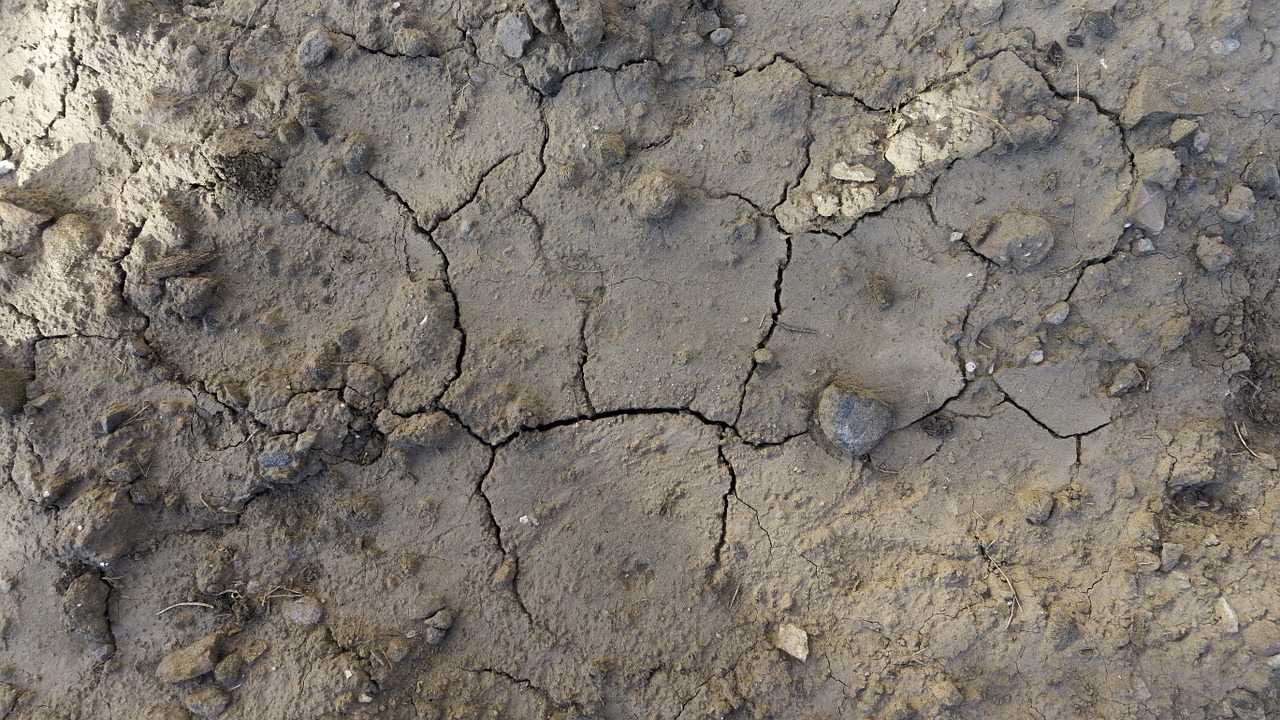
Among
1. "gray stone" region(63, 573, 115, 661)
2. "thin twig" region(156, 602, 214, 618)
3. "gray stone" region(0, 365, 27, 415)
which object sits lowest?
"thin twig" region(156, 602, 214, 618)

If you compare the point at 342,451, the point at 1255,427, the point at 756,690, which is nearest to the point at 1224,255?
the point at 1255,427

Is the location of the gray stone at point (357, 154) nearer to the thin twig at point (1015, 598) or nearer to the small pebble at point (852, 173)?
the small pebble at point (852, 173)

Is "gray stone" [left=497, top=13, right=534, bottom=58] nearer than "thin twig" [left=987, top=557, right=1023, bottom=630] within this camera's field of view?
No

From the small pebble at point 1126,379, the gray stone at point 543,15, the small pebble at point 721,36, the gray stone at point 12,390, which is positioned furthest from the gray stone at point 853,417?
the gray stone at point 12,390

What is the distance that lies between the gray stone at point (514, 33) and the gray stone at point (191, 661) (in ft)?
7.93

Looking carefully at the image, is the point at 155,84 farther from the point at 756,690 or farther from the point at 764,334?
the point at 756,690

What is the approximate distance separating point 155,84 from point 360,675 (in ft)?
7.81

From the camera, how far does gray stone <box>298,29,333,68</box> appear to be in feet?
8.95

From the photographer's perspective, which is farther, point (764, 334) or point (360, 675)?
point (764, 334)

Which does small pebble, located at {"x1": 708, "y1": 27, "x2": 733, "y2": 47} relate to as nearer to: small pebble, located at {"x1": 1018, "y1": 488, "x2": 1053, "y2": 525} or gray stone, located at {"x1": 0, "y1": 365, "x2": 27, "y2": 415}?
small pebble, located at {"x1": 1018, "y1": 488, "x2": 1053, "y2": 525}

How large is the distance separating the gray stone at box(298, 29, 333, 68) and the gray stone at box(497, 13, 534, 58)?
0.67 m

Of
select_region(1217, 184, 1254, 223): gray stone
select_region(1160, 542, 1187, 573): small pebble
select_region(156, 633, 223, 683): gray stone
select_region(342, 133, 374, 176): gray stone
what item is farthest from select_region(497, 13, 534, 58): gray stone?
select_region(1160, 542, 1187, 573): small pebble

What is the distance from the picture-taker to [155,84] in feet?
9.09

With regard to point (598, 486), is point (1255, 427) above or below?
below
